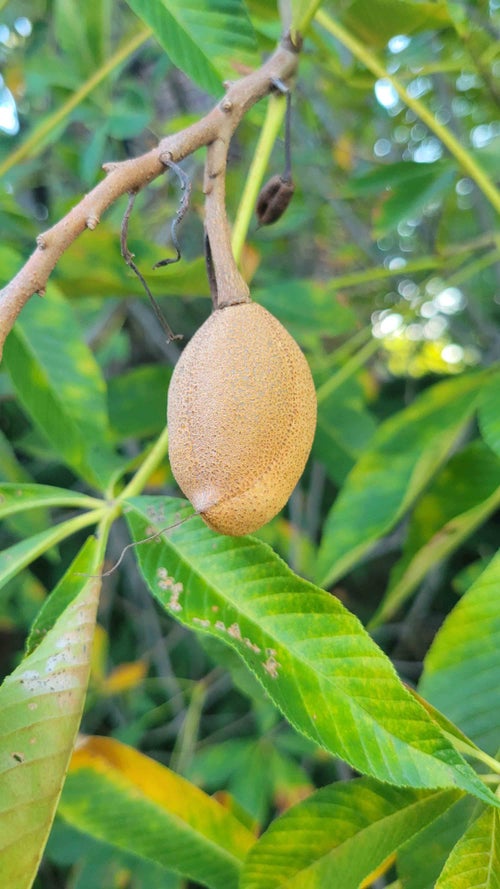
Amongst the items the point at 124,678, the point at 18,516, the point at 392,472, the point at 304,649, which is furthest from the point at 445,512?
the point at 124,678

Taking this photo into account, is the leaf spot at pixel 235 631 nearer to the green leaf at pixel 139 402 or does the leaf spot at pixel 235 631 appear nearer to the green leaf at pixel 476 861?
the green leaf at pixel 476 861

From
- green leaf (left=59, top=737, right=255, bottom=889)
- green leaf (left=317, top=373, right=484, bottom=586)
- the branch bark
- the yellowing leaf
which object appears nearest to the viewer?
the branch bark

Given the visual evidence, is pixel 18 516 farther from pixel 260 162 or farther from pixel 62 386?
pixel 260 162

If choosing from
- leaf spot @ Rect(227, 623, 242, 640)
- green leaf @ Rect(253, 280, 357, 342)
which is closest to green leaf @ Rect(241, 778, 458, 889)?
Result: leaf spot @ Rect(227, 623, 242, 640)

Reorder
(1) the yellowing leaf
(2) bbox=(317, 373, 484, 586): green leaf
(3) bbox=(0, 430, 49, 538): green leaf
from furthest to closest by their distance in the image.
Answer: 1. (1) the yellowing leaf
2. (3) bbox=(0, 430, 49, 538): green leaf
3. (2) bbox=(317, 373, 484, 586): green leaf

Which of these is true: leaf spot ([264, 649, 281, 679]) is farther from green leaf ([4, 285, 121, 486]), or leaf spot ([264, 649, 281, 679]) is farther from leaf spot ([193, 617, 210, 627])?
green leaf ([4, 285, 121, 486])
